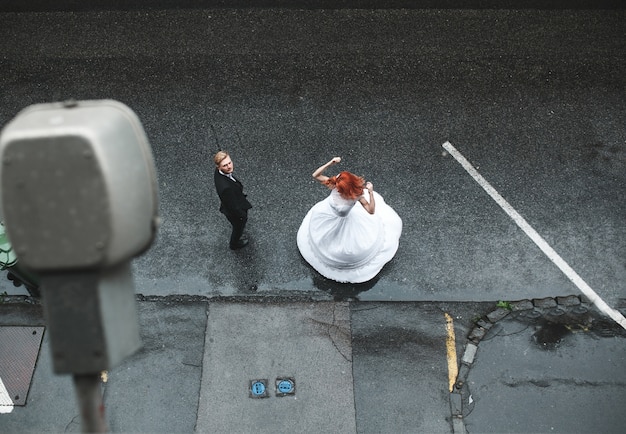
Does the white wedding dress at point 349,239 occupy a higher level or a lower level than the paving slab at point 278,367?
higher

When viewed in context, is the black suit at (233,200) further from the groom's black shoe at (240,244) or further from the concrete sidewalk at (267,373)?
the concrete sidewalk at (267,373)

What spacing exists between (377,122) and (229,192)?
9.18 feet

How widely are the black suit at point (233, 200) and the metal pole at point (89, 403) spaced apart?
448 centimetres

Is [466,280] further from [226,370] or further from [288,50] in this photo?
[288,50]

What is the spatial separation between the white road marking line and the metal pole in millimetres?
6519

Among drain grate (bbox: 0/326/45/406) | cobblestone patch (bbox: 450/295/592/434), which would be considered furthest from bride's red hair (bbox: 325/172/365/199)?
drain grate (bbox: 0/326/45/406)

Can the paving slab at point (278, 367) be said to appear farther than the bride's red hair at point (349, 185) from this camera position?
Yes

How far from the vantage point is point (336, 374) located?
742cm

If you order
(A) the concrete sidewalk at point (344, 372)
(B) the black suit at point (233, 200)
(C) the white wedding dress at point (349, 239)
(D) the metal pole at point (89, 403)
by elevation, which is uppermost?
(B) the black suit at point (233, 200)

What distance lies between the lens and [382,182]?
8.67m

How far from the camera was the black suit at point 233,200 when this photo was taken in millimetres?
7262

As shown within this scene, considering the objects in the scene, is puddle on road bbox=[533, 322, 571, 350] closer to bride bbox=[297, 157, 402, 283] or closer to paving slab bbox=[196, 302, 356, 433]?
bride bbox=[297, 157, 402, 283]

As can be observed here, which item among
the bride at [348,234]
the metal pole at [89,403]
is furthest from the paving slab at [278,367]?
the metal pole at [89,403]

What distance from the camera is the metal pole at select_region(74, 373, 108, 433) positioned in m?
2.72
